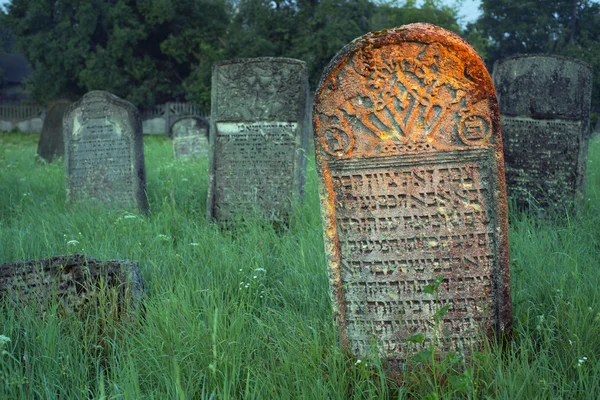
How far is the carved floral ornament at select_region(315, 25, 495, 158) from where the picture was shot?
2.69 m

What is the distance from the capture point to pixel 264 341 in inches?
Answer: 110

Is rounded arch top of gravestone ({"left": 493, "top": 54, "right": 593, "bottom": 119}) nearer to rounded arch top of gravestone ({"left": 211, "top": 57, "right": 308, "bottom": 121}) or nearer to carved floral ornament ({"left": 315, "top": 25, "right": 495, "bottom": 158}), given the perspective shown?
rounded arch top of gravestone ({"left": 211, "top": 57, "right": 308, "bottom": 121})

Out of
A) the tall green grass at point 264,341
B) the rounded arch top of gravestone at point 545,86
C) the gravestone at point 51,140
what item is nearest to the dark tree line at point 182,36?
the gravestone at point 51,140

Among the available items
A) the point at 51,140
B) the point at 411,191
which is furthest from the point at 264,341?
the point at 51,140

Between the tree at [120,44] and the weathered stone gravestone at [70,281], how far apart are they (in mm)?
25083

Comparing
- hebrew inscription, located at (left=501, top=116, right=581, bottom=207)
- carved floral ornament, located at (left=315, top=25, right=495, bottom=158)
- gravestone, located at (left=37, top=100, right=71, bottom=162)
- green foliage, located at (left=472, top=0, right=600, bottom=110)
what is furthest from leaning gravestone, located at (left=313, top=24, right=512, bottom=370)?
green foliage, located at (left=472, top=0, right=600, bottom=110)

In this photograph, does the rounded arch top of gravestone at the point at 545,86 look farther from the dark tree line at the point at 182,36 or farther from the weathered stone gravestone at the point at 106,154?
the dark tree line at the point at 182,36

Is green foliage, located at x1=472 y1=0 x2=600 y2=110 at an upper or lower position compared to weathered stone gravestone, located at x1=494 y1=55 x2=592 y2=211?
upper

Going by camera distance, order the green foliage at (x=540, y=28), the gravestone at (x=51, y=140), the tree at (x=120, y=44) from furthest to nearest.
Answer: the tree at (x=120, y=44) → the green foliage at (x=540, y=28) → the gravestone at (x=51, y=140)

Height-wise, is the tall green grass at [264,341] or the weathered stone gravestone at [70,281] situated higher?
the weathered stone gravestone at [70,281]

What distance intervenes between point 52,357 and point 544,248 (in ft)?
10.1

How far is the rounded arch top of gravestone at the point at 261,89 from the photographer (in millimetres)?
5840

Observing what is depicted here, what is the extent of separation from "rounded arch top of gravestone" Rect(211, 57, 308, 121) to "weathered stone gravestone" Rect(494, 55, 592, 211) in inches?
81.8

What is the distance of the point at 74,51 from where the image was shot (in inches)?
1113
